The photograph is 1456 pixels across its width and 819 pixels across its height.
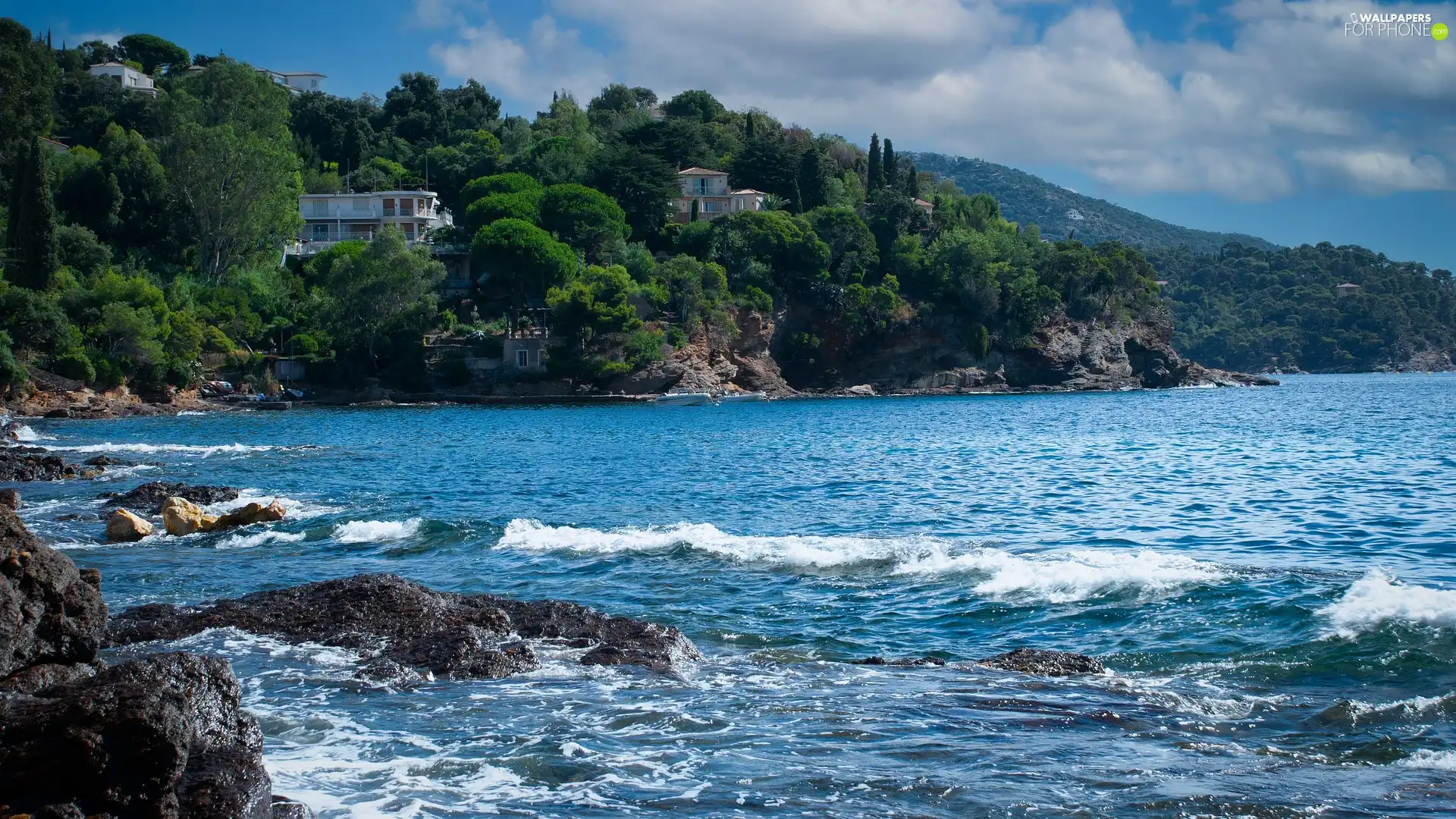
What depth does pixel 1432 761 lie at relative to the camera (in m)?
8.97

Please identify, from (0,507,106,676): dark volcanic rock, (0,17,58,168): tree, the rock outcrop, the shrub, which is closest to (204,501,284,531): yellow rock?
(0,507,106,676): dark volcanic rock

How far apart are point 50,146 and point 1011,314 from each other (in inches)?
3396

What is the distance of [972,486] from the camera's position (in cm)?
3027

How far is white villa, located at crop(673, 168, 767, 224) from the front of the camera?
114 meters

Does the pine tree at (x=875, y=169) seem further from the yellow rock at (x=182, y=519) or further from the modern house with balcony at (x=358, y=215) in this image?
the yellow rock at (x=182, y=519)

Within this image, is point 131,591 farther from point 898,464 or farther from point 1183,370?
point 1183,370

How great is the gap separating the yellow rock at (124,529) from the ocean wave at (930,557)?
677cm

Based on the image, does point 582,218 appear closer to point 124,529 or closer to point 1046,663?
point 124,529

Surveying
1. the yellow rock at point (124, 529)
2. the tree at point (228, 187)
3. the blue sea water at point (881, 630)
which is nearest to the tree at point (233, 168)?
the tree at point (228, 187)

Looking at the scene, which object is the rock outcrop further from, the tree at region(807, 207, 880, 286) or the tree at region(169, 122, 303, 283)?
the tree at region(807, 207, 880, 286)

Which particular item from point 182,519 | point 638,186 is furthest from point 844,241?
point 182,519

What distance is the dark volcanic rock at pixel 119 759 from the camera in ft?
21.7

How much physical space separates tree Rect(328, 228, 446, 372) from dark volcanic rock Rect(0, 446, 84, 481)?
51.9 metres

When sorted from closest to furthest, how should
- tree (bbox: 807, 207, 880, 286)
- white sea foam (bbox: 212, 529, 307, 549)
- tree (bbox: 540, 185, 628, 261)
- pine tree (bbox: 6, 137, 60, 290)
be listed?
white sea foam (bbox: 212, 529, 307, 549)
pine tree (bbox: 6, 137, 60, 290)
tree (bbox: 540, 185, 628, 261)
tree (bbox: 807, 207, 880, 286)
